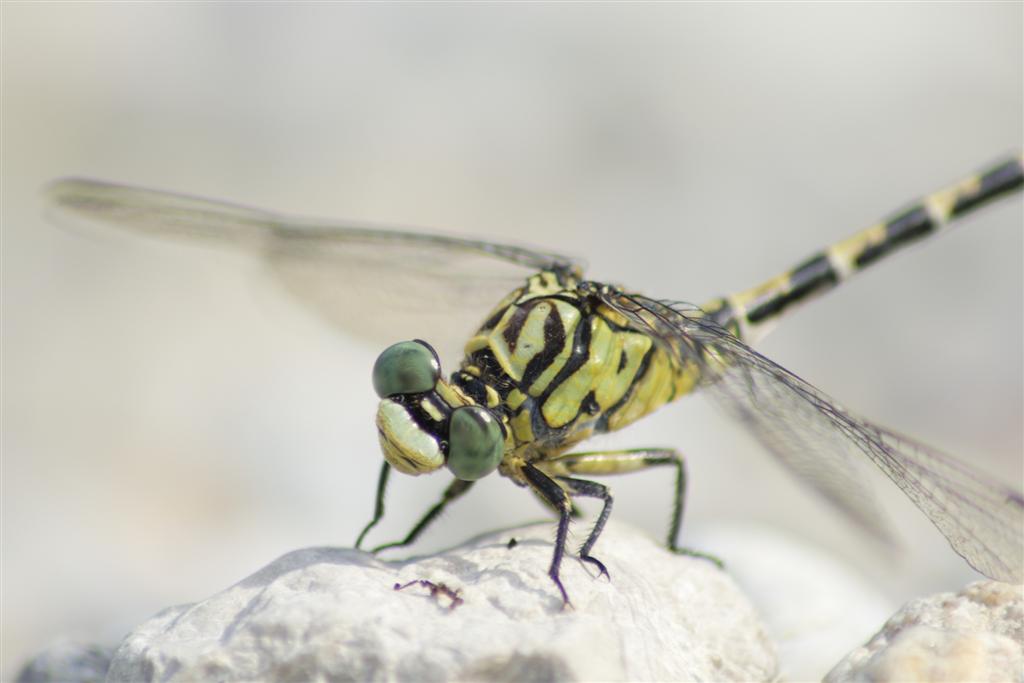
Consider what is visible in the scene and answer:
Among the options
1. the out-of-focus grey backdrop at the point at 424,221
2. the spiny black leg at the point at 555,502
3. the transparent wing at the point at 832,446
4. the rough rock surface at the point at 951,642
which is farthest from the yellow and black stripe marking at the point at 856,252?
the rough rock surface at the point at 951,642

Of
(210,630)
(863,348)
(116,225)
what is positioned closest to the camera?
(210,630)

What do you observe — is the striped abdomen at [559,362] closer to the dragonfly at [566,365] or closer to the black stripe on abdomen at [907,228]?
the dragonfly at [566,365]

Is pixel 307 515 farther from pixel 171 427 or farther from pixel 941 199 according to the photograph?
pixel 941 199

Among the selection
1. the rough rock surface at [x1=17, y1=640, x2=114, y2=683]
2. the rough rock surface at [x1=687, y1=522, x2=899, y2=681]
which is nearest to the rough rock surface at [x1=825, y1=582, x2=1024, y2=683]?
the rough rock surface at [x1=687, y1=522, x2=899, y2=681]

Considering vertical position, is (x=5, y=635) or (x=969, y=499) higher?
(x=969, y=499)

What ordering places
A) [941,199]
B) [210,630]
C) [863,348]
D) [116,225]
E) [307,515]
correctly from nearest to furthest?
[210,630] → [116,225] → [941,199] → [307,515] → [863,348]

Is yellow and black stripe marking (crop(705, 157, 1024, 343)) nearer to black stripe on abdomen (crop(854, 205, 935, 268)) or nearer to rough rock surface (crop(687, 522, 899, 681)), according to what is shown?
black stripe on abdomen (crop(854, 205, 935, 268))

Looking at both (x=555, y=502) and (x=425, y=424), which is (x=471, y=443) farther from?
(x=555, y=502)

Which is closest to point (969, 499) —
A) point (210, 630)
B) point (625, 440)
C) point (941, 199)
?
point (210, 630)
